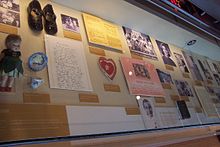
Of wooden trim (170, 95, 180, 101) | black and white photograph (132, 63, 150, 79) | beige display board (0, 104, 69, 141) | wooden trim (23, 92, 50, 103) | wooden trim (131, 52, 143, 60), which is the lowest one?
beige display board (0, 104, 69, 141)

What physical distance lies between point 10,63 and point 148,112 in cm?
69

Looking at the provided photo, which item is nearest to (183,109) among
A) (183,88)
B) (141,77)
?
(183,88)

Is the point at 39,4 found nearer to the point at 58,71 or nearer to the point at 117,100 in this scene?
the point at 58,71

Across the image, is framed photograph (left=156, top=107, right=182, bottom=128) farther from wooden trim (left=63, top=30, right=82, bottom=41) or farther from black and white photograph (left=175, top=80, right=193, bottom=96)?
wooden trim (left=63, top=30, right=82, bottom=41)

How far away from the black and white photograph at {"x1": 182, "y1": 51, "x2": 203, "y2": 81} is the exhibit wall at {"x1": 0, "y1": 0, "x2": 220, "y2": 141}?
118mm

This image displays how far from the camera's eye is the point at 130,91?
110cm

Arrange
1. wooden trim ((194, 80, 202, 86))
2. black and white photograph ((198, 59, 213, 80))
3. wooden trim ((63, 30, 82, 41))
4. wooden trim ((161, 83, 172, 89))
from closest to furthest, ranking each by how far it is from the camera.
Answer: wooden trim ((63, 30, 82, 41))
wooden trim ((161, 83, 172, 89))
wooden trim ((194, 80, 202, 86))
black and white photograph ((198, 59, 213, 80))

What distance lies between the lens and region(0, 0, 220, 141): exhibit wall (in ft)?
2.37

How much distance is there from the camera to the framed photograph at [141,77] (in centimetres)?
115

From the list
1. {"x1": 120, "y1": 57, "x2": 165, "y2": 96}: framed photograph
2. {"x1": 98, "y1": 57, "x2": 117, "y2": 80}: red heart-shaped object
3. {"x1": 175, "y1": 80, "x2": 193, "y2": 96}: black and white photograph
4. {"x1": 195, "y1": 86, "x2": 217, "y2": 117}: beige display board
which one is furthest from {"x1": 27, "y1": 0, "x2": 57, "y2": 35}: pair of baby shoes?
{"x1": 195, "y1": 86, "x2": 217, "y2": 117}: beige display board

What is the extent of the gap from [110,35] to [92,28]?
0.42ft

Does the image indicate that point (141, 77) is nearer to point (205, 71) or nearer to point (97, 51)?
point (97, 51)

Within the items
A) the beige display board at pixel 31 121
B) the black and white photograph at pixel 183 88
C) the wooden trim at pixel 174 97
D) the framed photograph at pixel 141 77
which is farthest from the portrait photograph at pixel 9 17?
the black and white photograph at pixel 183 88

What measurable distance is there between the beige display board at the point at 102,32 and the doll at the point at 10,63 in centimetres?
41
